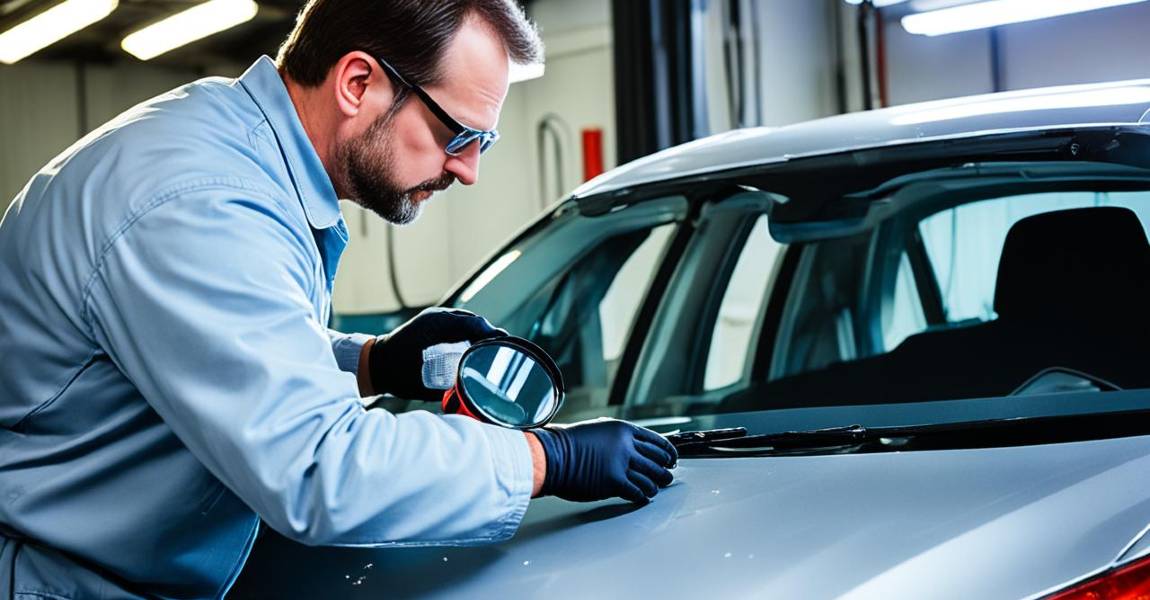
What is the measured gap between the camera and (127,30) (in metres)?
8.37

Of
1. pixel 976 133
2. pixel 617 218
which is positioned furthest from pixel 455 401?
pixel 976 133

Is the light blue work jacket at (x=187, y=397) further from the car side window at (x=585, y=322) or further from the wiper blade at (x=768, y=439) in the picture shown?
the car side window at (x=585, y=322)

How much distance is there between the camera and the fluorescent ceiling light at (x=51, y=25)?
7520mm

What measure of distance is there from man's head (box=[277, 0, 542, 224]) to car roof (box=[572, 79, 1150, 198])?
26.1 inches

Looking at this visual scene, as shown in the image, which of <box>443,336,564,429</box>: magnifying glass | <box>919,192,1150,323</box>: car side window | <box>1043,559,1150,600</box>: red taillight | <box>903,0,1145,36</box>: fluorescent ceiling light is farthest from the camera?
<box>903,0,1145,36</box>: fluorescent ceiling light

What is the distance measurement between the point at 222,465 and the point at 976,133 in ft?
4.28

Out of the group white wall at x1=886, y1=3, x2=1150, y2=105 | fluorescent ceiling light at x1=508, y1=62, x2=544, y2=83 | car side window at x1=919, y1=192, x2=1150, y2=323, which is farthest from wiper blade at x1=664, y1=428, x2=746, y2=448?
white wall at x1=886, y1=3, x2=1150, y2=105

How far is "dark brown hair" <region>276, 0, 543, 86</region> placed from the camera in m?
1.62

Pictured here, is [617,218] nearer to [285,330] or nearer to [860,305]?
[860,305]

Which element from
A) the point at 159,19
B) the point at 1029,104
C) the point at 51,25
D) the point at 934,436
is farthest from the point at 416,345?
the point at 159,19

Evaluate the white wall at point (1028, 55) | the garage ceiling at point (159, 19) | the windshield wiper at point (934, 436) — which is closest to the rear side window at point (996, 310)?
the windshield wiper at point (934, 436)

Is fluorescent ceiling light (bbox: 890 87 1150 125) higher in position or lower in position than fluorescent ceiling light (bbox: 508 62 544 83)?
lower

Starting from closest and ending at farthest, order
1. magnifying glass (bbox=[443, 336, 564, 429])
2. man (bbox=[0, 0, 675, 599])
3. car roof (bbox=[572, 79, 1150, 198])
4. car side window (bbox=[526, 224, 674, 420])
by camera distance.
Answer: man (bbox=[0, 0, 675, 599]) → magnifying glass (bbox=[443, 336, 564, 429]) → car roof (bbox=[572, 79, 1150, 198]) → car side window (bbox=[526, 224, 674, 420])

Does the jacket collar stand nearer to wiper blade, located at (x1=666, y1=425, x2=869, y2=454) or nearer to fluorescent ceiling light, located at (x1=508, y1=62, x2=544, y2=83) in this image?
fluorescent ceiling light, located at (x1=508, y1=62, x2=544, y2=83)
